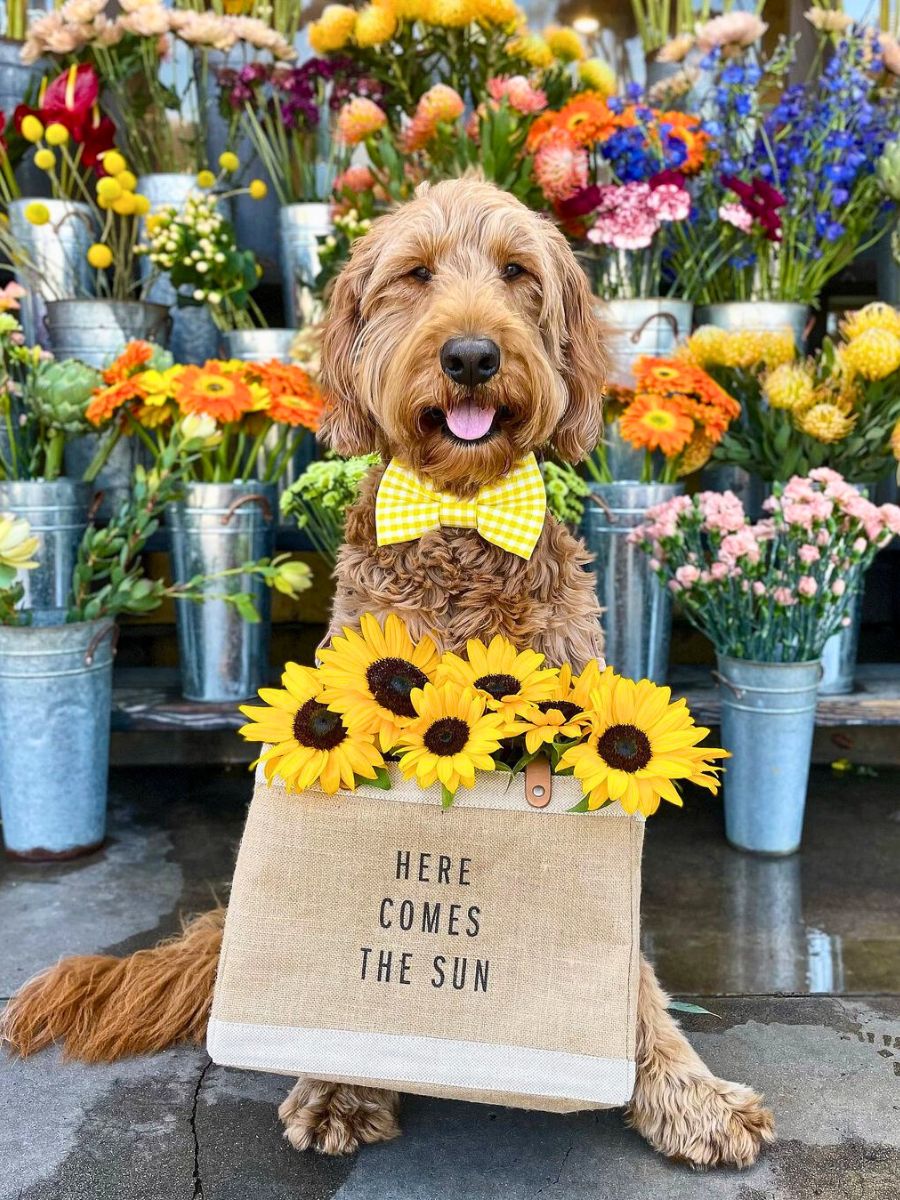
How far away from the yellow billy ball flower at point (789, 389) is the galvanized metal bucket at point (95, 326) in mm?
1941

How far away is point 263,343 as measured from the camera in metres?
3.40

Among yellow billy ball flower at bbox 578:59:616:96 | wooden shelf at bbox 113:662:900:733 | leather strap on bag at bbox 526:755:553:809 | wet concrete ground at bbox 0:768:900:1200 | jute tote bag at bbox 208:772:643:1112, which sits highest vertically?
yellow billy ball flower at bbox 578:59:616:96

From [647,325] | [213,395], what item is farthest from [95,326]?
[647,325]

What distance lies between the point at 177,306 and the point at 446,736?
2473 mm

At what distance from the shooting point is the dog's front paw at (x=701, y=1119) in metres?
1.67

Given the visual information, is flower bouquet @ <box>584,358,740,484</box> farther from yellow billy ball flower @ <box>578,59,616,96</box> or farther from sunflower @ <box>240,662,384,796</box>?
sunflower @ <box>240,662,384,796</box>

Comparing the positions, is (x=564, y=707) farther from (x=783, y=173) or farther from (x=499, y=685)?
(x=783, y=173)

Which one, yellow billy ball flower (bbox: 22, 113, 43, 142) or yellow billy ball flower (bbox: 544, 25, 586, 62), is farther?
yellow billy ball flower (bbox: 544, 25, 586, 62)

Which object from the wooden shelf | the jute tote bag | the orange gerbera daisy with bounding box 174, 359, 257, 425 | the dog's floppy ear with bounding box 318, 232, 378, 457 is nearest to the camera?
the jute tote bag

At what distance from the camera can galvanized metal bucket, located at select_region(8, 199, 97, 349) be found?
346 cm

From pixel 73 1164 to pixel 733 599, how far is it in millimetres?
1910

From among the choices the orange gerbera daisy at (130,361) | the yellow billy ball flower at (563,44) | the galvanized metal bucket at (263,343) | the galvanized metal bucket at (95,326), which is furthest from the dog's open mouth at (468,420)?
the yellow billy ball flower at (563,44)

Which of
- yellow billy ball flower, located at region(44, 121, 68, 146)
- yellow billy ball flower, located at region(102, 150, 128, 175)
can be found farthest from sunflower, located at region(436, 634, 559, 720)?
yellow billy ball flower, located at region(44, 121, 68, 146)

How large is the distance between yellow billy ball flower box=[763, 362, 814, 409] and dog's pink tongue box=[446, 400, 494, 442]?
147 cm
